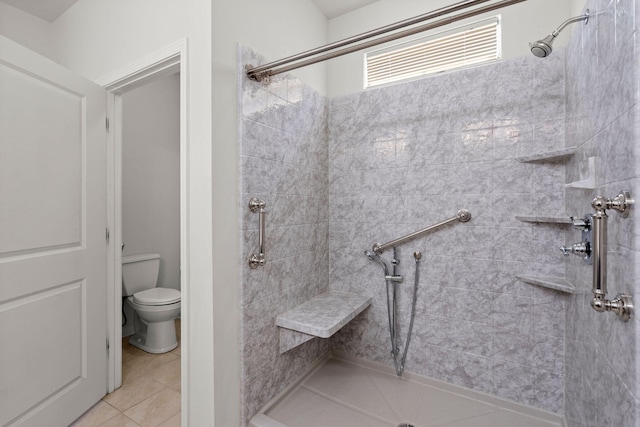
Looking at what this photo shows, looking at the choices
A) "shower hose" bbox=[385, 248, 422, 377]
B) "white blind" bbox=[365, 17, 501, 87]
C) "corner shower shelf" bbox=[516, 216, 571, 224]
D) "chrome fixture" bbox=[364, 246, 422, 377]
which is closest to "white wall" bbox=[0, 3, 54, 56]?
"white blind" bbox=[365, 17, 501, 87]

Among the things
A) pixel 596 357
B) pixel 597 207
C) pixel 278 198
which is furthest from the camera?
pixel 278 198

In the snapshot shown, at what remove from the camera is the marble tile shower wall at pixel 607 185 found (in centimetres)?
81

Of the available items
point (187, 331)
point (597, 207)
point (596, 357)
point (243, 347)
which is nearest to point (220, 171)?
point (187, 331)

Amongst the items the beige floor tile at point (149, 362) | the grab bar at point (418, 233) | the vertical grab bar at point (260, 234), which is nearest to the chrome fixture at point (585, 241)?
the grab bar at point (418, 233)

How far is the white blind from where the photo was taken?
1.86 meters

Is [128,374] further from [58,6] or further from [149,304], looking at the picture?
[58,6]

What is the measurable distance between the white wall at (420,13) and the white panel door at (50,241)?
1.68m

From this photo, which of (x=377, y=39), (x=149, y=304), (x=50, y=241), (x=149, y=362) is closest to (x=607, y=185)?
(x=377, y=39)

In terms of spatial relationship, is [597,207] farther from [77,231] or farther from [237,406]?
[77,231]

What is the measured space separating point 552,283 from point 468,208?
0.59 meters

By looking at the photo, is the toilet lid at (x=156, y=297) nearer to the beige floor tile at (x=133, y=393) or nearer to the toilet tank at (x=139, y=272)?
the toilet tank at (x=139, y=272)

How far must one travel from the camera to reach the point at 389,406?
1.80m

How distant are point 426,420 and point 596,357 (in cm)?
95

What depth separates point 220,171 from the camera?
143 cm
